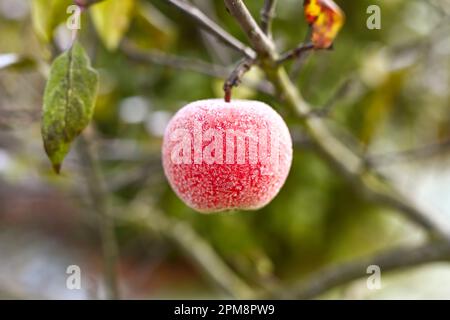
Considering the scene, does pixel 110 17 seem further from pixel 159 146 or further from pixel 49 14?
pixel 159 146

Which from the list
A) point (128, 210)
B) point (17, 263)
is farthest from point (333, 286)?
point (17, 263)

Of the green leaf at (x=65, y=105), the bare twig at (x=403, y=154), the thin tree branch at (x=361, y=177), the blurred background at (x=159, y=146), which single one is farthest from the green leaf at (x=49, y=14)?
the bare twig at (x=403, y=154)

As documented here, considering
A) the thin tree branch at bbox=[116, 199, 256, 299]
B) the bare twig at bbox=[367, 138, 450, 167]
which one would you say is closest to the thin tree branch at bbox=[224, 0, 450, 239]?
the bare twig at bbox=[367, 138, 450, 167]

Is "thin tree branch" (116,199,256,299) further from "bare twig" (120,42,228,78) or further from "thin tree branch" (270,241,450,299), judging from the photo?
"bare twig" (120,42,228,78)

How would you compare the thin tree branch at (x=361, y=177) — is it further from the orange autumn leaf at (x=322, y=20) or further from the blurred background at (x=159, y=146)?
the orange autumn leaf at (x=322, y=20)

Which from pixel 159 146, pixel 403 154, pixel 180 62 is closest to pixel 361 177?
pixel 403 154
